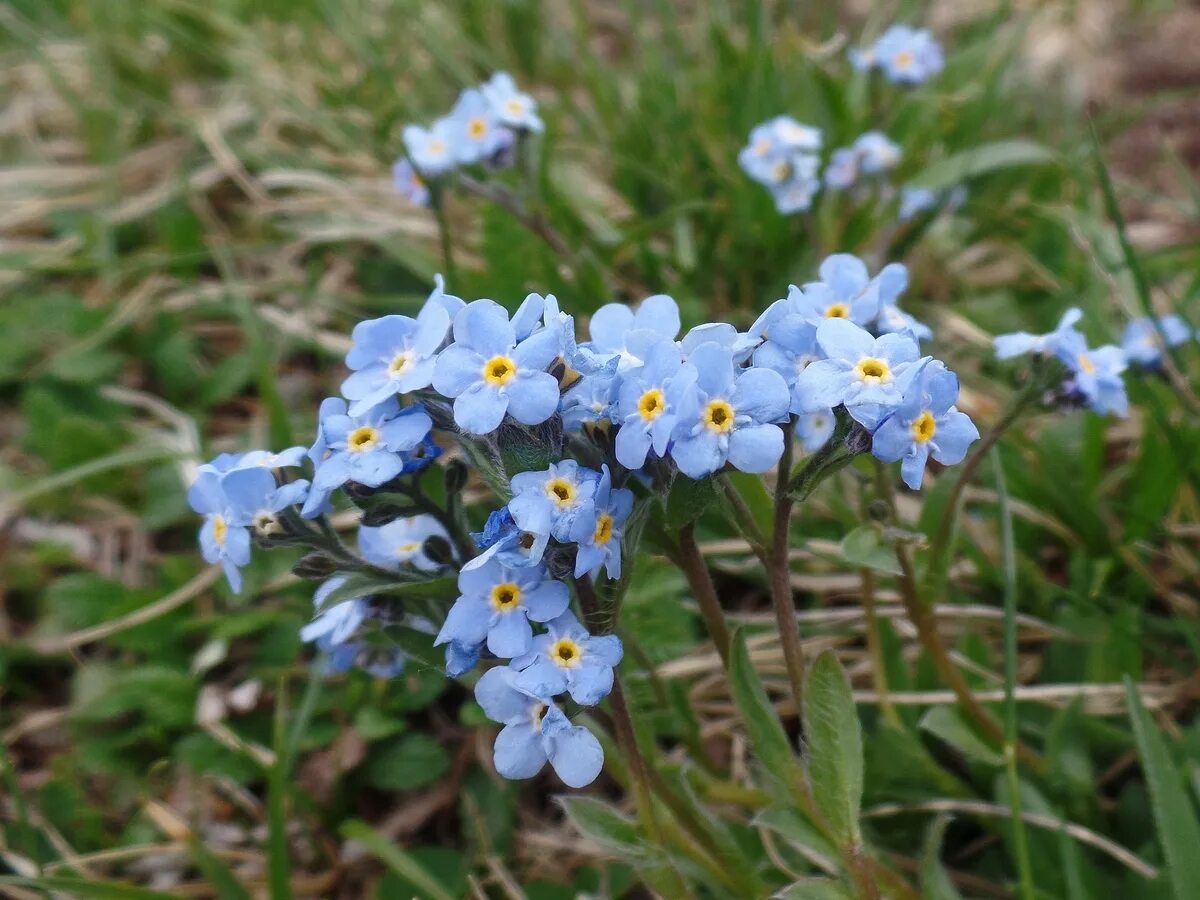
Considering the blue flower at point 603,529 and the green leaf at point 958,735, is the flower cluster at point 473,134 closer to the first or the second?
the blue flower at point 603,529

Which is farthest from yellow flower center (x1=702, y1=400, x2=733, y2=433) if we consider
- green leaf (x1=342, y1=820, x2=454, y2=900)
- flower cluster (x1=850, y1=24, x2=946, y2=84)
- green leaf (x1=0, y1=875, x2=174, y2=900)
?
flower cluster (x1=850, y1=24, x2=946, y2=84)

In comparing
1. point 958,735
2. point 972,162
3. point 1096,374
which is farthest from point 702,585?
point 972,162

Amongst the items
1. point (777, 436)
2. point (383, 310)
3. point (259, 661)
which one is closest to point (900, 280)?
point (777, 436)

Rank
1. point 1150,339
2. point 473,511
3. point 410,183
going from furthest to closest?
point 410,183 → point 473,511 → point 1150,339

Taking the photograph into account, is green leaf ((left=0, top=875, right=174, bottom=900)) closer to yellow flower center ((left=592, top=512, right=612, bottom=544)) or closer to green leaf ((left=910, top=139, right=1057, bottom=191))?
yellow flower center ((left=592, top=512, right=612, bottom=544))

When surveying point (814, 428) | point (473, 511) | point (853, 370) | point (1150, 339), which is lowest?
point (853, 370)

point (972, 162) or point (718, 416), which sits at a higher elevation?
point (972, 162)

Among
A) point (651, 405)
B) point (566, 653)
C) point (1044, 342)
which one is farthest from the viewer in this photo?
point (1044, 342)

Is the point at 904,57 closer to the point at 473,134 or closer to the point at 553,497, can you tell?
the point at 473,134
